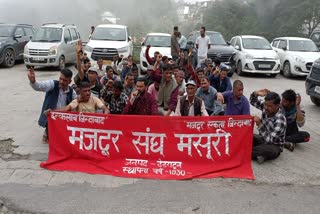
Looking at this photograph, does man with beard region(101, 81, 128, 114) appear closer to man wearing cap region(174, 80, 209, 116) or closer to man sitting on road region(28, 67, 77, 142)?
man sitting on road region(28, 67, 77, 142)

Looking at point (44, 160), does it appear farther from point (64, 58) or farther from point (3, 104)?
point (64, 58)

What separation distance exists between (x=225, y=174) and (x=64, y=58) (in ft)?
41.6

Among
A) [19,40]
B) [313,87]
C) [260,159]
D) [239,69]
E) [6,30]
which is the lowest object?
[239,69]

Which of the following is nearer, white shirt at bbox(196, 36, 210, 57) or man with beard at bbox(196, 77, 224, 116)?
man with beard at bbox(196, 77, 224, 116)

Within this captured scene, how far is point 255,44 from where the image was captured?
16531 mm

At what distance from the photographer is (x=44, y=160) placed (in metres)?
5.84

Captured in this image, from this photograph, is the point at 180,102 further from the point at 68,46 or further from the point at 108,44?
the point at 68,46

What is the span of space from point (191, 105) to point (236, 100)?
2.89ft

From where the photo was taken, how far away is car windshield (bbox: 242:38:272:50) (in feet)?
53.6

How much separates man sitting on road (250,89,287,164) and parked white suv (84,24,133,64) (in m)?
9.45

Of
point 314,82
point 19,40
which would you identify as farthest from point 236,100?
point 19,40

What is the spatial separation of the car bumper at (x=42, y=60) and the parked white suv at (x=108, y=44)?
141cm

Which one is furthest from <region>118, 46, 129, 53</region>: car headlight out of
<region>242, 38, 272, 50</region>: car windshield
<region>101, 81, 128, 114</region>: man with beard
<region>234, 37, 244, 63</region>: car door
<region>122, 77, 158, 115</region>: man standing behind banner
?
<region>122, 77, 158, 115</region>: man standing behind banner

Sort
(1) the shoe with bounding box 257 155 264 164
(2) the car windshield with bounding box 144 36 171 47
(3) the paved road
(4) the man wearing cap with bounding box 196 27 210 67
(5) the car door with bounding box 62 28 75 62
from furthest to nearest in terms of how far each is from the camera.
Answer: (5) the car door with bounding box 62 28 75 62 → (2) the car windshield with bounding box 144 36 171 47 → (4) the man wearing cap with bounding box 196 27 210 67 → (1) the shoe with bounding box 257 155 264 164 → (3) the paved road
